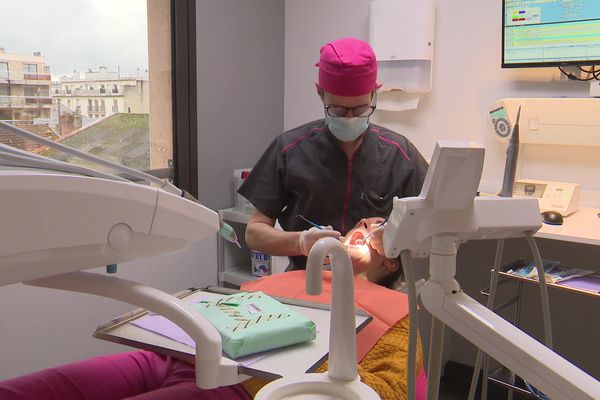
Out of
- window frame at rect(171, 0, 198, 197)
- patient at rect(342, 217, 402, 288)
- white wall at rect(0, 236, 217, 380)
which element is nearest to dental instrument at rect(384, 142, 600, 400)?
patient at rect(342, 217, 402, 288)

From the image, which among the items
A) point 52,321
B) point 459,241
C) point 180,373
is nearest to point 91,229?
point 459,241

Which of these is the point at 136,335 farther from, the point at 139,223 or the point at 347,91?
the point at 347,91

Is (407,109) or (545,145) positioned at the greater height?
(407,109)

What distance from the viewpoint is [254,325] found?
0.94 meters

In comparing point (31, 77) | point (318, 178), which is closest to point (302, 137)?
point (318, 178)

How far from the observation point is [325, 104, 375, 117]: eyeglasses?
1.65 metres

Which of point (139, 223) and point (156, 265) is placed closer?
point (139, 223)

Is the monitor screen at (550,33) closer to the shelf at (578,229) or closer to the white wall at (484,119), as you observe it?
the white wall at (484,119)

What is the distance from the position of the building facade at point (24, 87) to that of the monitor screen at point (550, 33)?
6.60 ft

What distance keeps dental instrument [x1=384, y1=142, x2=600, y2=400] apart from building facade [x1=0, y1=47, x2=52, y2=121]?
6.51ft

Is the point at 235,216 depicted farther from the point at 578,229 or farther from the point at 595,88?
the point at 595,88

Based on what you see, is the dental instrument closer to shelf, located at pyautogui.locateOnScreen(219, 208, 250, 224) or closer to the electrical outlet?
the electrical outlet

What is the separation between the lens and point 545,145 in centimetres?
240

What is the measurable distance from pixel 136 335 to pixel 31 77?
64.0 inches
